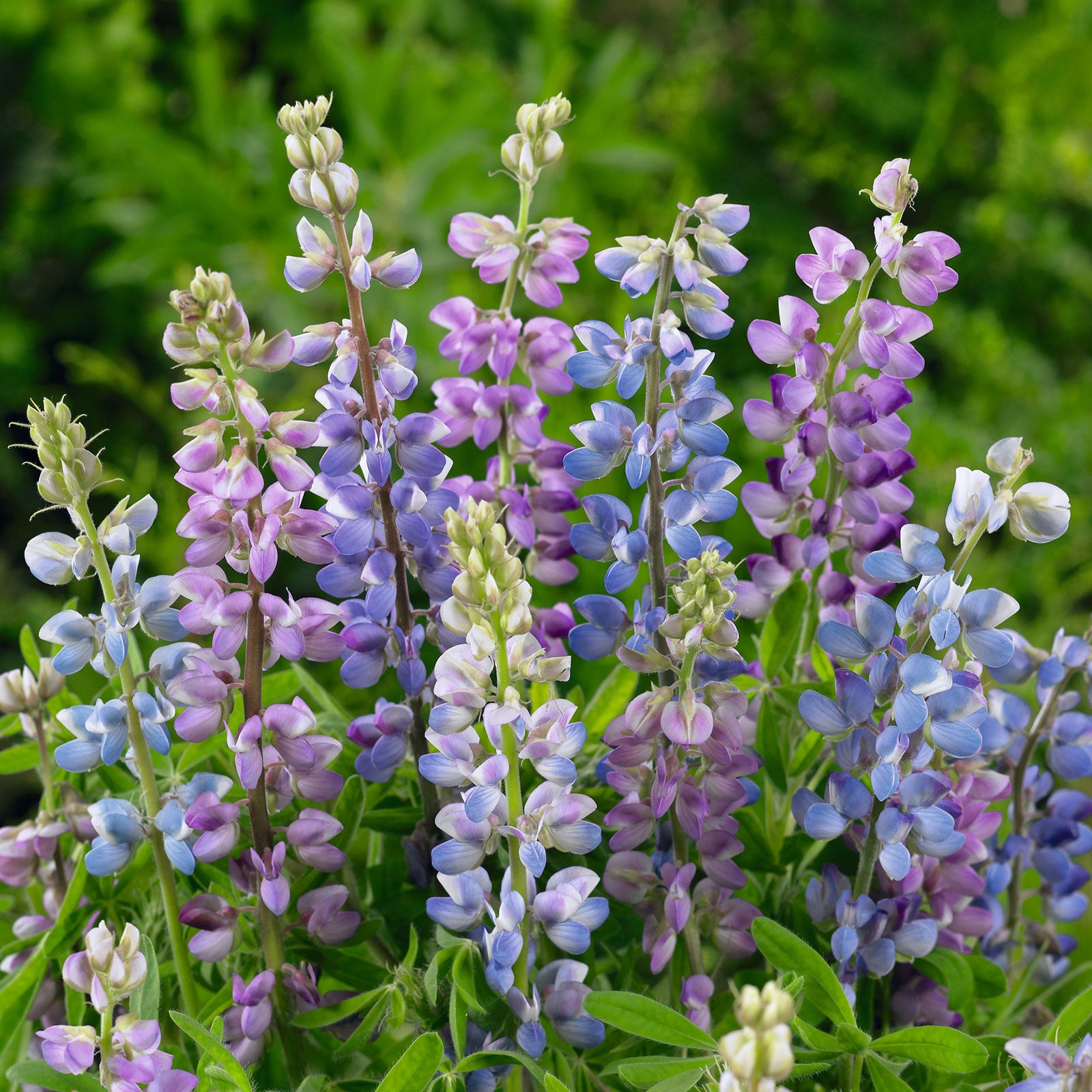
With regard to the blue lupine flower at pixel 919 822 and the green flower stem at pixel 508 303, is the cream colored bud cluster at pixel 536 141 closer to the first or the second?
the green flower stem at pixel 508 303

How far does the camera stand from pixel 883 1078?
369 millimetres

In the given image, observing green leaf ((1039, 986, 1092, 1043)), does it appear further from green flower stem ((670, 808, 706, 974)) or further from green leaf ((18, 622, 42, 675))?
green leaf ((18, 622, 42, 675))

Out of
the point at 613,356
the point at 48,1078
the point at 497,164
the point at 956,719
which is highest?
the point at 497,164

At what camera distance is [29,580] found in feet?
6.03

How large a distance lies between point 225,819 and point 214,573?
0.25ft

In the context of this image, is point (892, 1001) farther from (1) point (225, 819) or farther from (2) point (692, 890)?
(1) point (225, 819)

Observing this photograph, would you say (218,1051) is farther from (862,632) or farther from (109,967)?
(862,632)

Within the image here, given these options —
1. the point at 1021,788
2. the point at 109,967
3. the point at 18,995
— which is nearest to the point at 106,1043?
the point at 109,967

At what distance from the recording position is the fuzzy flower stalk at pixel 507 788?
1.05ft

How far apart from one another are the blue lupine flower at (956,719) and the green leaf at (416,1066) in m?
0.16

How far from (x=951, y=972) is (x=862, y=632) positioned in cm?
14

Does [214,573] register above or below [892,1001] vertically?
above

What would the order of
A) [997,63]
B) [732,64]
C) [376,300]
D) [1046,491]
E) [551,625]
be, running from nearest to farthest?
1. [1046,491]
2. [551,625]
3. [376,300]
4. [997,63]
5. [732,64]

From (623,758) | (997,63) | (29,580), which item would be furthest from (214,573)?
(997,63)
